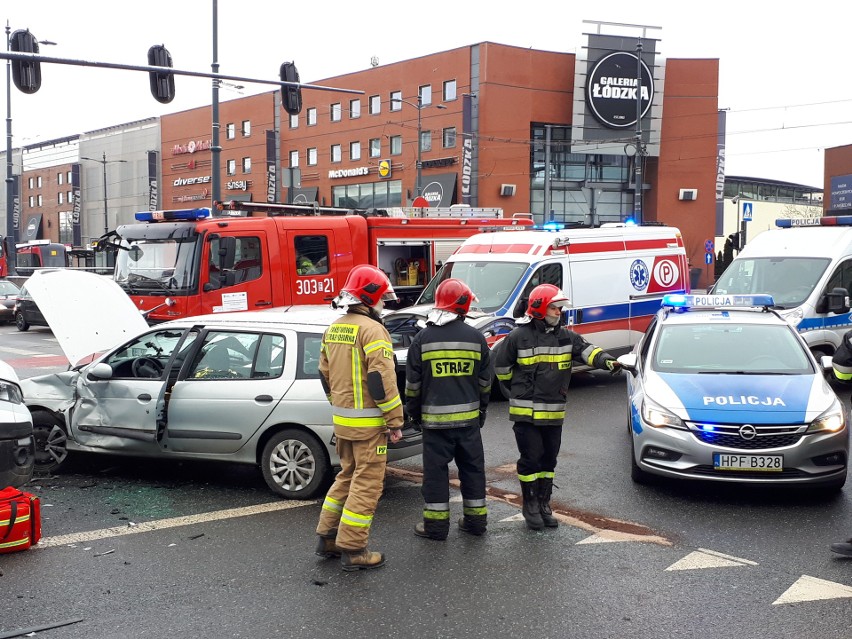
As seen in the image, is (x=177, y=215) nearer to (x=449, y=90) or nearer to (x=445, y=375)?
(x=445, y=375)

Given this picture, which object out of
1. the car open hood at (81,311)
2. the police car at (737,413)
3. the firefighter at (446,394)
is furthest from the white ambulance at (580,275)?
the firefighter at (446,394)

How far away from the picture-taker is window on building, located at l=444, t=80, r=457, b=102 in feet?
151

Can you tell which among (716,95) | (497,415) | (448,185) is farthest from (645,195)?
(497,415)

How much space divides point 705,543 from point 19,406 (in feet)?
15.6

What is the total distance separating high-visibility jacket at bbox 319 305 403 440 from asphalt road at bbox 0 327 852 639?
0.91 m

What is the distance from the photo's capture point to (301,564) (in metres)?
5.59

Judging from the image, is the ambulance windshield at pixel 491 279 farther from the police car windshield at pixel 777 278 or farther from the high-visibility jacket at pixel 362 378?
the high-visibility jacket at pixel 362 378

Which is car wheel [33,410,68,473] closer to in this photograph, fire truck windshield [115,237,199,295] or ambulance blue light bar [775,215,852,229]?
fire truck windshield [115,237,199,295]

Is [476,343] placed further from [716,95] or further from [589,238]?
[716,95]

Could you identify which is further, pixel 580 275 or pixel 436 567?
pixel 580 275

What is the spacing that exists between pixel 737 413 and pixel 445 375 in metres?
2.49

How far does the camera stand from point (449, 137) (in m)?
46.6

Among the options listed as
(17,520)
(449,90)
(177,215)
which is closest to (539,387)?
(17,520)

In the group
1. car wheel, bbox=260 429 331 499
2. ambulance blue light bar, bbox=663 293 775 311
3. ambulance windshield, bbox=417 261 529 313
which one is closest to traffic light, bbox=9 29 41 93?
ambulance windshield, bbox=417 261 529 313
